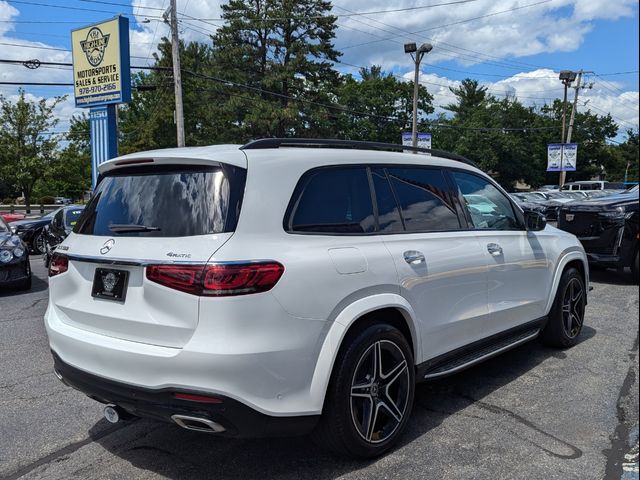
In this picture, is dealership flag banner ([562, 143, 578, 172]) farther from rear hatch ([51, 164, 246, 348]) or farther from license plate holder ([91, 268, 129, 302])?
license plate holder ([91, 268, 129, 302])

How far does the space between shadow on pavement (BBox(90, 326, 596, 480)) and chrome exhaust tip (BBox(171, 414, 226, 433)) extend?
59cm

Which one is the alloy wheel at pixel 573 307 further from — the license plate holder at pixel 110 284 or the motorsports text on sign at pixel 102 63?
the motorsports text on sign at pixel 102 63

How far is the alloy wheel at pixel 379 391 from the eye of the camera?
3.26 metres

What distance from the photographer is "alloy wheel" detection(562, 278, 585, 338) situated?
5.53 meters

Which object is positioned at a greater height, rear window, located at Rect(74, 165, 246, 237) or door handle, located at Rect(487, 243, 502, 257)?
rear window, located at Rect(74, 165, 246, 237)

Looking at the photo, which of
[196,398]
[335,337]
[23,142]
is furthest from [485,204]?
[23,142]

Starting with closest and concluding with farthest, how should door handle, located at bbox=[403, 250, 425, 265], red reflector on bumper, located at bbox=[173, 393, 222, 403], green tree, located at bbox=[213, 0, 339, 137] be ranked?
red reflector on bumper, located at bbox=[173, 393, 222, 403]
door handle, located at bbox=[403, 250, 425, 265]
green tree, located at bbox=[213, 0, 339, 137]

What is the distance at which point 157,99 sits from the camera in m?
55.8

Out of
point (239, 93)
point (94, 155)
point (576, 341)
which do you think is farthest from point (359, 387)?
point (239, 93)

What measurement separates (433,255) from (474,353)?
954 mm

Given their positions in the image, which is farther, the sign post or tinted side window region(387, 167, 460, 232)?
the sign post

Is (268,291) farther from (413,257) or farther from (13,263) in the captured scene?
(13,263)

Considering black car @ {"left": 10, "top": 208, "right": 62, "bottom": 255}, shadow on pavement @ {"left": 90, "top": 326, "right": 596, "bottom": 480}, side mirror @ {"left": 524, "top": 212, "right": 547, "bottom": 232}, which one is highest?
side mirror @ {"left": 524, "top": 212, "right": 547, "bottom": 232}

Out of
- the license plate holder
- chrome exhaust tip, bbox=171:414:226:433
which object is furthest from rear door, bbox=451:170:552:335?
the license plate holder
